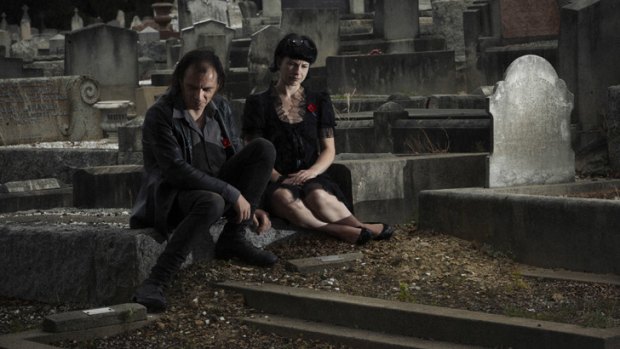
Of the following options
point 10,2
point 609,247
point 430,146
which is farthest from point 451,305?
point 10,2

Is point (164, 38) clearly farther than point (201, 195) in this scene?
Yes

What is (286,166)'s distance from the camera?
8.12m

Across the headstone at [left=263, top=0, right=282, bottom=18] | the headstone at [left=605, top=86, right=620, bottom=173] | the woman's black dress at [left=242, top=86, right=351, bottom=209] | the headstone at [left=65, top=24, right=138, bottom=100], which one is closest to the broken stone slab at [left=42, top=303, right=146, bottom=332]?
the woman's black dress at [left=242, top=86, right=351, bottom=209]

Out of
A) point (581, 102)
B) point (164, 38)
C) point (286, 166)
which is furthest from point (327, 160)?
point (164, 38)

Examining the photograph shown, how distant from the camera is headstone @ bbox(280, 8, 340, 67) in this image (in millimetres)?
22906

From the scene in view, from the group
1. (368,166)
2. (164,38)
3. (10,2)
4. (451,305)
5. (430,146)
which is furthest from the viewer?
(10,2)

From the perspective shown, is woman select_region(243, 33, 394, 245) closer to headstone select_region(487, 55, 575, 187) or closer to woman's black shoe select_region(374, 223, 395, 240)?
woman's black shoe select_region(374, 223, 395, 240)

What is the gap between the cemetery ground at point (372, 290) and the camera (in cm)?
663

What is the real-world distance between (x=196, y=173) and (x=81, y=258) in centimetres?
87

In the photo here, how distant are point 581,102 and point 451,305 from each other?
5299mm

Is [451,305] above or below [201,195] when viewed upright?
below

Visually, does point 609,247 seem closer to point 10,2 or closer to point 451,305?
point 451,305

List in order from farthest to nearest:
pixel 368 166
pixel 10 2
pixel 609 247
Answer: pixel 10 2, pixel 368 166, pixel 609 247

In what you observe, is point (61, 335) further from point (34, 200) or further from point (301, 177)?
point (34, 200)
